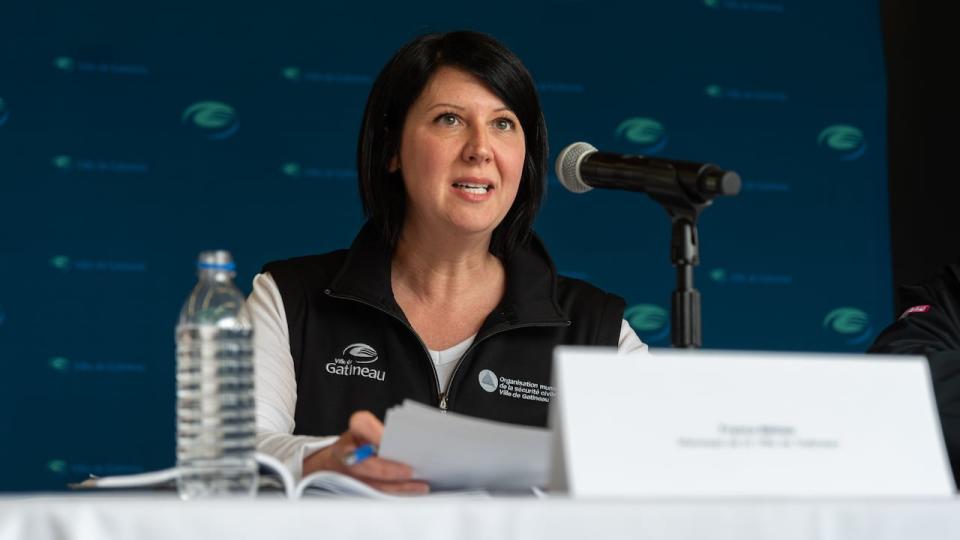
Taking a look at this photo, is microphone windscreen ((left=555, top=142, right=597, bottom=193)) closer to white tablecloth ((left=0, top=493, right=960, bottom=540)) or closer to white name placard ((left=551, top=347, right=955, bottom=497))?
white name placard ((left=551, top=347, right=955, bottom=497))

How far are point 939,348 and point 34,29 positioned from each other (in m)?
2.60

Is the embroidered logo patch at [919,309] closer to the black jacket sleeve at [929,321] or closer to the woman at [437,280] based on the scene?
the black jacket sleeve at [929,321]

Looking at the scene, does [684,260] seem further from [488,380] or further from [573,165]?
[488,380]

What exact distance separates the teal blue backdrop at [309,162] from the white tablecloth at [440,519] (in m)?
2.70

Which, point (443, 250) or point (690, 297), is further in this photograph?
point (443, 250)

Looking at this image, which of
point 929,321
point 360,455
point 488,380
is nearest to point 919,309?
point 929,321

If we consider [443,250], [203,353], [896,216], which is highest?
[896,216]

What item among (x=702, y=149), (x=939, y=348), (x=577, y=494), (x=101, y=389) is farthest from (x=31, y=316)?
(x=577, y=494)

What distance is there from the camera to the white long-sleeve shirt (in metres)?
1.69

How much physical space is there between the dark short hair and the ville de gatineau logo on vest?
0.71ft

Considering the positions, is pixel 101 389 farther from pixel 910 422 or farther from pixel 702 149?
pixel 910 422

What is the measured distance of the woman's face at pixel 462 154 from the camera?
6.31 feet

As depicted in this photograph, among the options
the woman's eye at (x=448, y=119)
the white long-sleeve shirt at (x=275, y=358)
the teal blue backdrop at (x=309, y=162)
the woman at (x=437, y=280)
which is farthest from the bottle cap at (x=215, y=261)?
the teal blue backdrop at (x=309, y=162)

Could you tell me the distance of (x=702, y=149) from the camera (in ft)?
12.5
